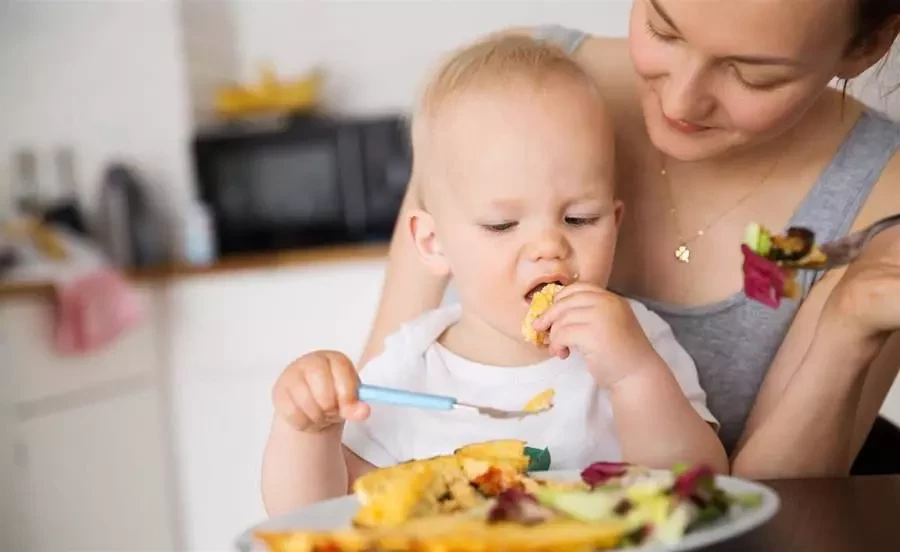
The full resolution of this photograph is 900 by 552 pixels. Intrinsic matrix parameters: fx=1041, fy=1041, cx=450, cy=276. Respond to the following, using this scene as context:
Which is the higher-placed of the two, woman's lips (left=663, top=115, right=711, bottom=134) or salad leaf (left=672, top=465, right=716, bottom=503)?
woman's lips (left=663, top=115, right=711, bottom=134)

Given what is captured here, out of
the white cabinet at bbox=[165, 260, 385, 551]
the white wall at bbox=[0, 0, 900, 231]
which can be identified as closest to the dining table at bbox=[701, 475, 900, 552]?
the white cabinet at bbox=[165, 260, 385, 551]

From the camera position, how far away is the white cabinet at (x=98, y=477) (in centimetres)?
201

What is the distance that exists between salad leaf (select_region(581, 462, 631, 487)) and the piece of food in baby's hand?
19 centimetres

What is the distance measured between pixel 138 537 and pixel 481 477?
5.89ft

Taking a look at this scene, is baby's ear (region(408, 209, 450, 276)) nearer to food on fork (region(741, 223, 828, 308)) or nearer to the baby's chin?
the baby's chin

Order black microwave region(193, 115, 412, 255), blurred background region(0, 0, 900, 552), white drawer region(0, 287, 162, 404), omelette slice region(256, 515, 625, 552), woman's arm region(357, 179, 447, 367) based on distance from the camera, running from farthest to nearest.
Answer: black microwave region(193, 115, 412, 255) → blurred background region(0, 0, 900, 552) → white drawer region(0, 287, 162, 404) → woman's arm region(357, 179, 447, 367) → omelette slice region(256, 515, 625, 552)

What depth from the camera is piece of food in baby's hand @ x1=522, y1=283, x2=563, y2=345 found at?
2.45ft

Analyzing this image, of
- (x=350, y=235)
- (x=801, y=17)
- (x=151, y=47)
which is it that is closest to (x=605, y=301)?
(x=801, y=17)

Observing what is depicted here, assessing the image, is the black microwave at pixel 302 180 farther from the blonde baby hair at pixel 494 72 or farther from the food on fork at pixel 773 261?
the food on fork at pixel 773 261

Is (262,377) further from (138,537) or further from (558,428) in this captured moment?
(558,428)

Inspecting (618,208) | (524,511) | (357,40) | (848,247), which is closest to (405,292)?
→ (618,208)

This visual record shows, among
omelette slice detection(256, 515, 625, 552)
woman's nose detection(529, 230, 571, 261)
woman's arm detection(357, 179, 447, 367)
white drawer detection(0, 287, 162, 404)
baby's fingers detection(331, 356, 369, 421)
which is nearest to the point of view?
omelette slice detection(256, 515, 625, 552)

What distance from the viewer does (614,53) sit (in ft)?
3.44

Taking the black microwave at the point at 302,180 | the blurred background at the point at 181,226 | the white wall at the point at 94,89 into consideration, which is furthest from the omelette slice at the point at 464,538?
the white wall at the point at 94,89
